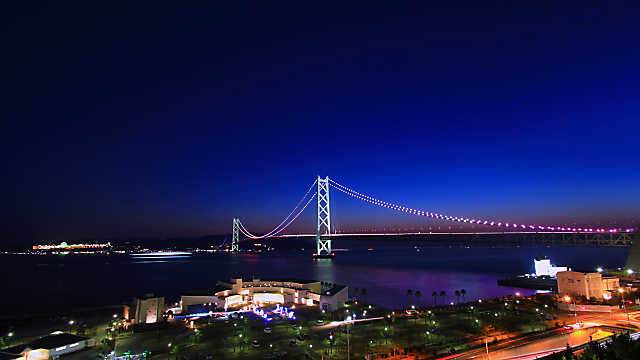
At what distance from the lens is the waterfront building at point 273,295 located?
774 inches

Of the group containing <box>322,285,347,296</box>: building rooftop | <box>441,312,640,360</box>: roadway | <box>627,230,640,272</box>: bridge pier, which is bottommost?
<box>441,312,640,360</box>: roadway

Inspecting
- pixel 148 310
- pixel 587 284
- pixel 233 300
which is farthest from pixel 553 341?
pixel 148 310

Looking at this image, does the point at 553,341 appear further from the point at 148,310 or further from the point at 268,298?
the point at 148,310

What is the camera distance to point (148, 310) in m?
18.0

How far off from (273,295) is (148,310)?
6.54m

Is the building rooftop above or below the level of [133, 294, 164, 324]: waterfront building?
above

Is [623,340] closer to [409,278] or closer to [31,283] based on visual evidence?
[409,278]

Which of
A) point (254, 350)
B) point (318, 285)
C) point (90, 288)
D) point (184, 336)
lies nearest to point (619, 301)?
point (318, 285)

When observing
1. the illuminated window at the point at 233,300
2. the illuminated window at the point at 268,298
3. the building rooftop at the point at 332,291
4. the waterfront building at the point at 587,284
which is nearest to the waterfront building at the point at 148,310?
the illuminated window at the point at 233,300

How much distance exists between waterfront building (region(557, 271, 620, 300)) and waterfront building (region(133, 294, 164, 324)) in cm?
2059

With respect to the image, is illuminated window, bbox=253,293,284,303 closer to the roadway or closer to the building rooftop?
the building rooftop

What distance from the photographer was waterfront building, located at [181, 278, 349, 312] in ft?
64.5

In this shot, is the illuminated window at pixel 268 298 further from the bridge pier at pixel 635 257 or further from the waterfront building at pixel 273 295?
the bridge pier at pixel 635 257

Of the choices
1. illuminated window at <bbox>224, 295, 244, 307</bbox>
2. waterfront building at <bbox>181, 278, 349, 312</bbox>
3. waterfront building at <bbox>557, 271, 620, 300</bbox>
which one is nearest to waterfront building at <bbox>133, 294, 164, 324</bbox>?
waterfront building at <bbox>181, 278, 349, 312</bbox>
